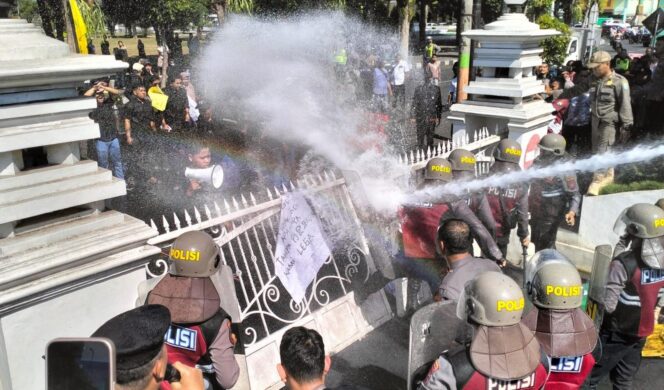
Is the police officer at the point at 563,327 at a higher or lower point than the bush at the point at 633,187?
higher

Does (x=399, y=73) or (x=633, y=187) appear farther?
(x=399, y=73)

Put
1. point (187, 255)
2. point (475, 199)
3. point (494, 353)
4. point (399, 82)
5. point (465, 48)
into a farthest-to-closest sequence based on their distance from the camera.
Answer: point (399, 82) < point (465, 48) < point (475, 199) < point (187, 255) < point (494, 353)

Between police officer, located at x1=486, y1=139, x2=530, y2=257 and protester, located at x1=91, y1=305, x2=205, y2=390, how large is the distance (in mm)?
3937

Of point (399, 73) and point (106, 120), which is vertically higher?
point (106, 120)

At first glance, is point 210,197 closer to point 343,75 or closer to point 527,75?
point 527,75

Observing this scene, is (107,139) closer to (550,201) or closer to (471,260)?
(550,201)

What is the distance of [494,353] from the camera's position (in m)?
2.58

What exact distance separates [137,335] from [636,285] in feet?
10.6

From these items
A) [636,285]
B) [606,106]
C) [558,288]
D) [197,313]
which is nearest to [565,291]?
[558,288]

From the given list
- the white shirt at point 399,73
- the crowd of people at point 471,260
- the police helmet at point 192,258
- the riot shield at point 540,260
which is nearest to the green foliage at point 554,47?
the white shirt at point 399,73

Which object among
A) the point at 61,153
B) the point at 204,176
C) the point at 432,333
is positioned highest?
the point at 61,153

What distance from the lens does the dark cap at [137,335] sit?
2.01 m

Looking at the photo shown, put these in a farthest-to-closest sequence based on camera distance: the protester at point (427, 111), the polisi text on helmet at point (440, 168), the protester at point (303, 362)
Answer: the protester at point (427, 111) < the polisi text on helmet at point (440, 168) < the protester at point (303, 362)

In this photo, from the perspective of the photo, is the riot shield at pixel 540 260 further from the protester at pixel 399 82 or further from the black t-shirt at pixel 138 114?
the protester at pixel 399 82
